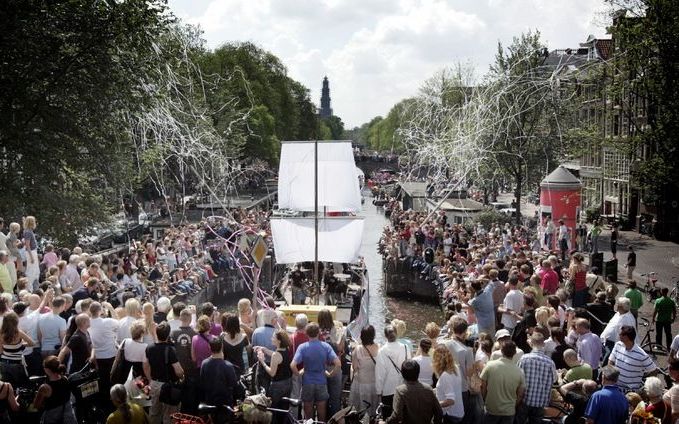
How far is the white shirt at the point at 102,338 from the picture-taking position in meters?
10.2

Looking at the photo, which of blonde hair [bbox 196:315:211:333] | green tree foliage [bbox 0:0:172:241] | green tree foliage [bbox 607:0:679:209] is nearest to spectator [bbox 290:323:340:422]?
blonde hair [bbox 196:315:211:333]

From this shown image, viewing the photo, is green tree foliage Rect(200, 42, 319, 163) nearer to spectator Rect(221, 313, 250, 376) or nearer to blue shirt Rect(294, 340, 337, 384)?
spectator Rect(221, 313, 250, 376)

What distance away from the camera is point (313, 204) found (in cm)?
2562

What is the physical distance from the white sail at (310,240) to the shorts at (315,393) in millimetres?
15194

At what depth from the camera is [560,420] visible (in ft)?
31.7

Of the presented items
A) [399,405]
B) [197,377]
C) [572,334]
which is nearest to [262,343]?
[197,377]

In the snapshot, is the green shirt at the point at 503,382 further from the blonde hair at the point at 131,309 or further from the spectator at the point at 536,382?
the blonde hair at the point at 131,309

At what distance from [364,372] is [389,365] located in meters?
0.39

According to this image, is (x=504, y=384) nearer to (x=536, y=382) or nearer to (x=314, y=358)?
(x=536, y=382)

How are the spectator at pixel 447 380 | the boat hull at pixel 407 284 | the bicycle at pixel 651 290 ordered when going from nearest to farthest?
the spectator at pixel 447 380 < the bicycle at pixel 651 290 < the boat hull at pixel 407 284

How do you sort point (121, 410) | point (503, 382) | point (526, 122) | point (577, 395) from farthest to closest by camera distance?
point (526, 122), point (577, 395), point (503, 382), point (121, 410)

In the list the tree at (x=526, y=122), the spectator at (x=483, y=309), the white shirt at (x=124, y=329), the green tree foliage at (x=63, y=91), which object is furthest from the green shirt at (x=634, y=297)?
the tree at (x=526, y=122)

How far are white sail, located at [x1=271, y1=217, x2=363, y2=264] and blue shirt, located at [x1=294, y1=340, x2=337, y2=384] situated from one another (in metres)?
15.3

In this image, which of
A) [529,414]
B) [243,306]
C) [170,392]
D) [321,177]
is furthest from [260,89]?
[529,414]
